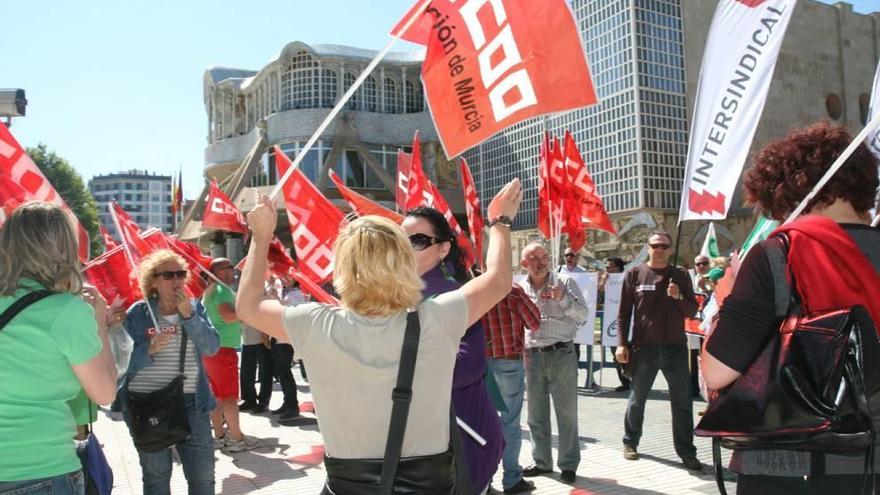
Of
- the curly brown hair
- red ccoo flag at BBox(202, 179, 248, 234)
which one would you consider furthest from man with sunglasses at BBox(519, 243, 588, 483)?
red ccoo flag at BBox(202, 179, 248, 234)

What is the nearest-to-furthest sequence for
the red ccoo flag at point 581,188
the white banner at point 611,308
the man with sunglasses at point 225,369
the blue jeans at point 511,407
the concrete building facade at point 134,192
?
the blue jeans at point 511,407 → the man with sunglasses at point 225,369 → the white banner at point 611,308 → the red ccoo flag at point 581,188 → the concrete building facade at point 134,192

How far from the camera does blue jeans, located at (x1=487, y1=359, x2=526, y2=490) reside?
539 centimetres

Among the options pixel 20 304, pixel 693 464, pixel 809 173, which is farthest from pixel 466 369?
pixel 693 464

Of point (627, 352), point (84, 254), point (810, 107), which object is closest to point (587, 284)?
point (627, 352)

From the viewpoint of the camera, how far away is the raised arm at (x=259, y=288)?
7.87 feet

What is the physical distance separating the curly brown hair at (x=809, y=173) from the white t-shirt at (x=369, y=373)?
49.6 inches

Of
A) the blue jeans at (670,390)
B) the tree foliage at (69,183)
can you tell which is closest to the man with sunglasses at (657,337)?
the blue jeans at (670,390)

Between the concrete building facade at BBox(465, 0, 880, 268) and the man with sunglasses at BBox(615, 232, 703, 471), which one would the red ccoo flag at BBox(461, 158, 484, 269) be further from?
the concrete building facade at BBox(465, 0, 880, 268)

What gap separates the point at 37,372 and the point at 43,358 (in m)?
0.06

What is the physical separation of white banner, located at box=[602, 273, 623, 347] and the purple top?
8.30m

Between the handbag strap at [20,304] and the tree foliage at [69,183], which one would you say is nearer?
the handbag strap at [20,304]

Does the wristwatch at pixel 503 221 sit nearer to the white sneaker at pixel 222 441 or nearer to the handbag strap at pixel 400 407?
the handbag strap at pixel 400 407

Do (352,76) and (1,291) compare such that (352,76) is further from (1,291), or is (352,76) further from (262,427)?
(1,291)

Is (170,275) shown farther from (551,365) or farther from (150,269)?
(551,365)
